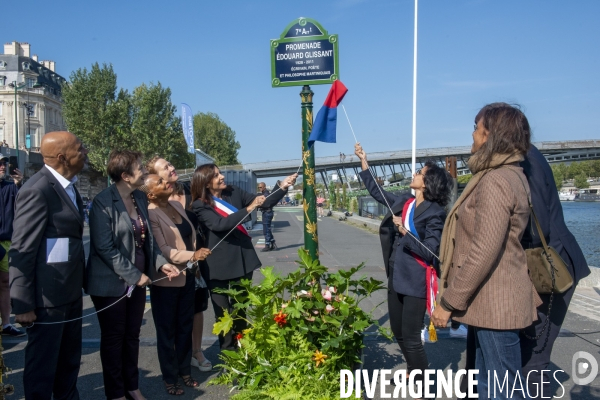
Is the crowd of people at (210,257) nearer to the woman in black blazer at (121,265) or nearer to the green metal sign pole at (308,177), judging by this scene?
the woman in black blazer at (121,265)

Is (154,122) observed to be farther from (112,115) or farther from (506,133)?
(506,133)

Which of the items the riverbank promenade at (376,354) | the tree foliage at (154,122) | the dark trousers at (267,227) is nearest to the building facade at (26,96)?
the tree foliage at (154,122)

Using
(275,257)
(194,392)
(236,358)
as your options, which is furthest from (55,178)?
(275,257)

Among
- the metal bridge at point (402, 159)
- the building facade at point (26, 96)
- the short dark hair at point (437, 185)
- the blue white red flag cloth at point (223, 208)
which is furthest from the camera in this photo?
the building facade at point (26, 96)

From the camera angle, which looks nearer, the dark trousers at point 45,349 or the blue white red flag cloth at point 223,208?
the dark trousers at point 45,349

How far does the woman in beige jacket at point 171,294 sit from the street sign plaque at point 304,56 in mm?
1577

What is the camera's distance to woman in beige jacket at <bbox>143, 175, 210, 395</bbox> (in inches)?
170

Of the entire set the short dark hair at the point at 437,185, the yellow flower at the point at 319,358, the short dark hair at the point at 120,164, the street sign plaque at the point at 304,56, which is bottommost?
the yellow flower at the point at 319,358

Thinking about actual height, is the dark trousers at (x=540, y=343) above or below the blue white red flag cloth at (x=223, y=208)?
below

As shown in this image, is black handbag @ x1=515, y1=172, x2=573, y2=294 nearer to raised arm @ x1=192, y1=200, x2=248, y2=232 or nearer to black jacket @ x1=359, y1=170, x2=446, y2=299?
black jacket @ x1=359, y1=170, x2=446, y2=299

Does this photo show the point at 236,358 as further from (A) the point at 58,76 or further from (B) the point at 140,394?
(A) the point at 58,76

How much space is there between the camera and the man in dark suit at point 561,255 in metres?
2.95

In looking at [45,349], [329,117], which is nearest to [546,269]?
[329,117]

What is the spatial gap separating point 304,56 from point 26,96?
89.3 meters
